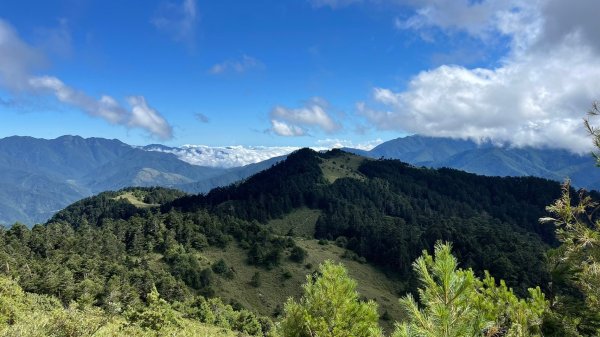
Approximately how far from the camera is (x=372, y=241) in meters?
173

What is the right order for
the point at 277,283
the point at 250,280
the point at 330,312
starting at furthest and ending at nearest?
the point at 277,283, the point at 250,280, the point at 330,312

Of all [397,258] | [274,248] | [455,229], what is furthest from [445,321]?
[455,229]

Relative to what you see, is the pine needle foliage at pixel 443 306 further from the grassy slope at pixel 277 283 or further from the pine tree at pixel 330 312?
the grassy slope at pixel 277 283

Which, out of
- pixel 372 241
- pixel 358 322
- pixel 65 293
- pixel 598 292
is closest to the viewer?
pixel 598 292

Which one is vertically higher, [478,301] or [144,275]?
[478,301]

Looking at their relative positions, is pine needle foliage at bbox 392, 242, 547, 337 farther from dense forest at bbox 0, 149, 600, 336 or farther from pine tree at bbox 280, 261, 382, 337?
pine tree at bbox 280, 261, 382, 337

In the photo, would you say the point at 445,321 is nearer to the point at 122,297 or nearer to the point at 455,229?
the point at 122,297

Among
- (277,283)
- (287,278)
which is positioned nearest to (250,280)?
(277,283)

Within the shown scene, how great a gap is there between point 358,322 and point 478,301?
12.0 metres

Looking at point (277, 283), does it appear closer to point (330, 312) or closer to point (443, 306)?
point (330, 312)

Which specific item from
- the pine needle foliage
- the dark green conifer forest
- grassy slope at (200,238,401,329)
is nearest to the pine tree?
the dark green conifer forest

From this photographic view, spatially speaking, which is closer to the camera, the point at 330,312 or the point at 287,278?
the point at 330,312

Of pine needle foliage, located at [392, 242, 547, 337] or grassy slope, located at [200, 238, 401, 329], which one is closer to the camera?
pine needle foliage, located at [392, 242, 547, 337]

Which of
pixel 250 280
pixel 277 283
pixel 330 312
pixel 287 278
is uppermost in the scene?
pixel 330 312
